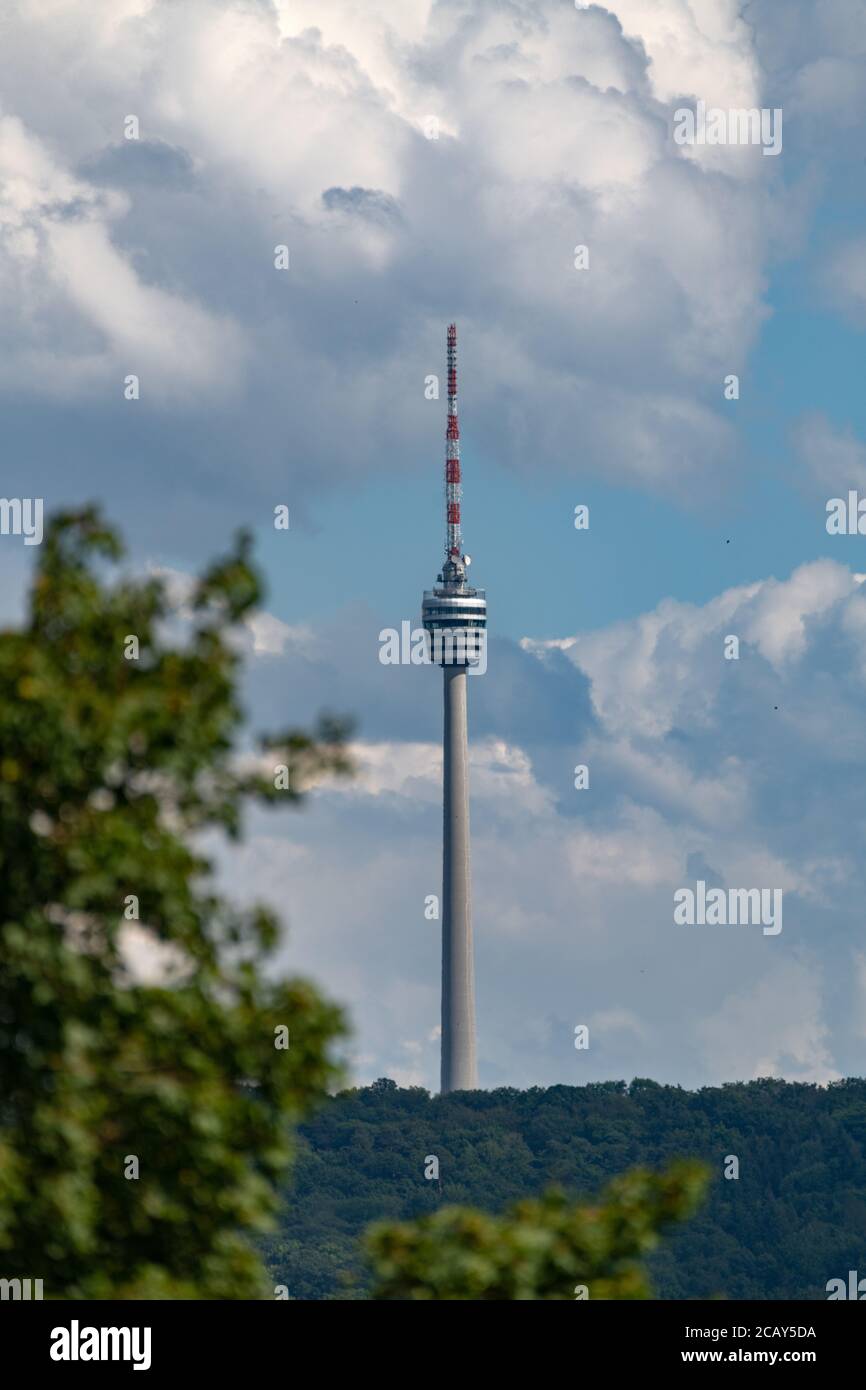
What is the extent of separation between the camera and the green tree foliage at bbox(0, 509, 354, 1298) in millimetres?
25828

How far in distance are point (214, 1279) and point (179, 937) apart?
353 centimetres

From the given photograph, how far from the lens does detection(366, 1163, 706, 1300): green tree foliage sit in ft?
89.9

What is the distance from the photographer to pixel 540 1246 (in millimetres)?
27797

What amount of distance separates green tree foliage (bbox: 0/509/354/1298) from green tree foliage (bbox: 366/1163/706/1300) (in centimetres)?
Result: 158

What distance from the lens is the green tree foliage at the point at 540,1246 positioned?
27.4 metres

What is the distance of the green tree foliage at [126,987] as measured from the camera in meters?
25.8

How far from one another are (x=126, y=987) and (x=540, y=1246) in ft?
17.2

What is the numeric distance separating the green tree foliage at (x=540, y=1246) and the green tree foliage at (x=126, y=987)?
158cm
